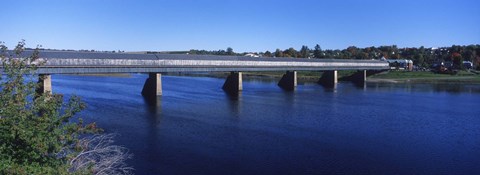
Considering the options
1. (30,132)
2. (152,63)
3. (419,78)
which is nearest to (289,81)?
(152,63)

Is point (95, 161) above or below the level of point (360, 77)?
above

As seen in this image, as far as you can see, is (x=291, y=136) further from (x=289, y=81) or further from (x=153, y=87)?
(x=289, y=81)

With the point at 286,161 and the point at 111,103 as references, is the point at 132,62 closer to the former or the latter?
the point at 111,103

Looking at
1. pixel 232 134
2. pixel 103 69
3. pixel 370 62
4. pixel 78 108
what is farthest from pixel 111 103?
pixel 370 62

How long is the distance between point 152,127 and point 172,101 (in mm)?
20184

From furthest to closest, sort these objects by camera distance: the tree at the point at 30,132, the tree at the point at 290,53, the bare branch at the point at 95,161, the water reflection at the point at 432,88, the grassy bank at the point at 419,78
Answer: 1. the tree at the point at 290,53
2. the grassy bank at the point at 419,78
3. the water reflection at the point at 432,88
4. the bare branch at the point at 95,161
5. the tree at the point at 30,132

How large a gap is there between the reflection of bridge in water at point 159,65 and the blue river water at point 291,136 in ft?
14.7

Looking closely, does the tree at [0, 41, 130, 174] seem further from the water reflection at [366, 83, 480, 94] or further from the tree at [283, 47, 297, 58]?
the tree at [283, 47, 297, 58]

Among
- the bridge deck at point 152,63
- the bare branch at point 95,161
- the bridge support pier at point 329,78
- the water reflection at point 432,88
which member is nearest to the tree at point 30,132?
the bare branch at point 95,161

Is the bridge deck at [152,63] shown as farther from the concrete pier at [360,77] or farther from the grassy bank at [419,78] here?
the grassy bank at [419,78]

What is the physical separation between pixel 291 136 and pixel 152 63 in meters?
33.3

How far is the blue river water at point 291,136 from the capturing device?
981 inches

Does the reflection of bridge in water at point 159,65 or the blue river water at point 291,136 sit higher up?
the reflection of bridge in water at point 159,65

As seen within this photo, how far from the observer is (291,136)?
33.6 m
